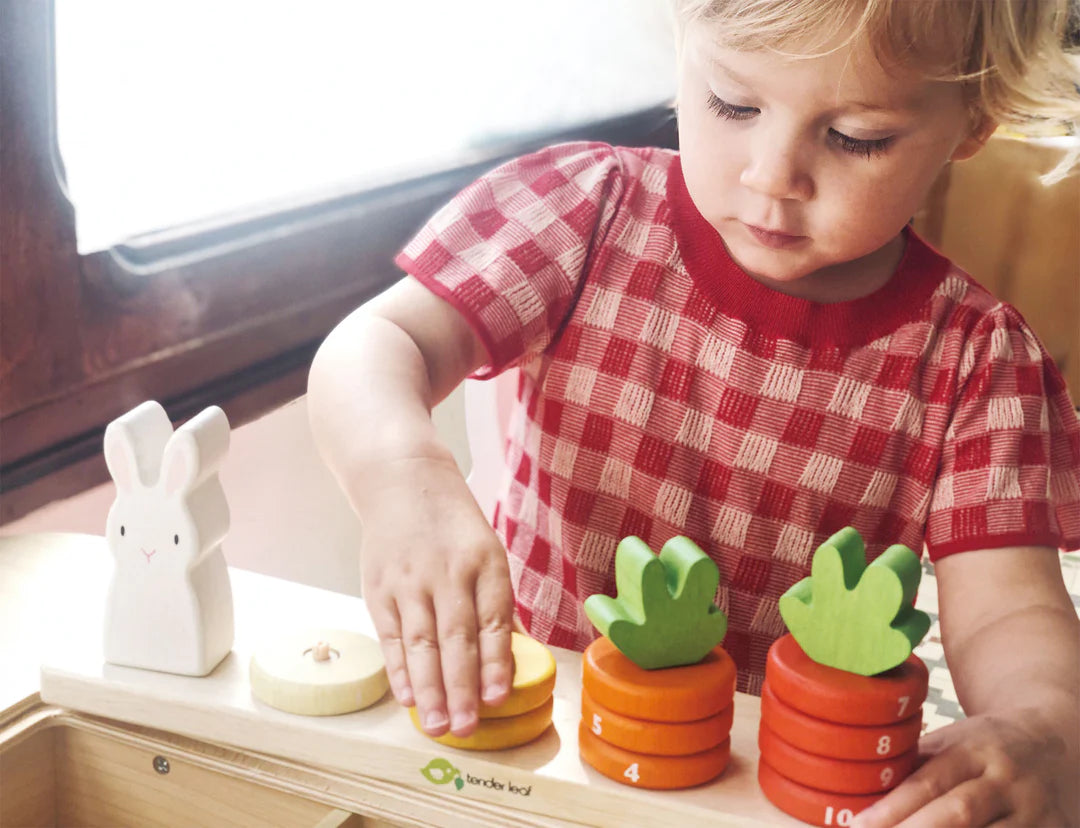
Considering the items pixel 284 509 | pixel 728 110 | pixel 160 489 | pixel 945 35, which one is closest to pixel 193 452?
pixel 160 489

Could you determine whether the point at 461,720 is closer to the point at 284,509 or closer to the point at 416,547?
the point at 416,547

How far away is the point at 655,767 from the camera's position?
1.75 feet

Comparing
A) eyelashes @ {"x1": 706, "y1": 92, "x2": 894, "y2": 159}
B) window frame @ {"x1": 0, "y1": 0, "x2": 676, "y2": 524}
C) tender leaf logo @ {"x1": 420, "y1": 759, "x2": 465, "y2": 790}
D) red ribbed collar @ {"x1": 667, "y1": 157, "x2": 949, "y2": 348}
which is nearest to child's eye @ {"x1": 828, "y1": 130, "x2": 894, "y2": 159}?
eyelashes @ {"x1": 706, "y1": 92, "x2": 894, "y2": 159}

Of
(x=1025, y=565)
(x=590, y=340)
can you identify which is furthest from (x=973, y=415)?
(x=590, y=340)

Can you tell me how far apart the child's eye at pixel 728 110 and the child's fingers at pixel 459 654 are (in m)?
0.31

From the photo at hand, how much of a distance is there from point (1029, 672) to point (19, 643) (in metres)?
0.58

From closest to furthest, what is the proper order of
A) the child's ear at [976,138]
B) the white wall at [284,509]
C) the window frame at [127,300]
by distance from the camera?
the child's ear at [976,138]
the window frame at [127,300]
the white wall at [284,509]

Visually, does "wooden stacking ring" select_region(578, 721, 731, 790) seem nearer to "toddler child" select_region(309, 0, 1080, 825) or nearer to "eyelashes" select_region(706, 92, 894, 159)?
"toddler child" select_region(309, 0, 1080, 825)

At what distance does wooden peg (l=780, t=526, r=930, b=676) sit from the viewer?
50 cm

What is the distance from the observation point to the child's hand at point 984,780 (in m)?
0.51

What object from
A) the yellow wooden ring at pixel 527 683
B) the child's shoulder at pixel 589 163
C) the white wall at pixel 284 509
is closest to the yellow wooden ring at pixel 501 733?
the yellow wooden ring at pixel 527 683

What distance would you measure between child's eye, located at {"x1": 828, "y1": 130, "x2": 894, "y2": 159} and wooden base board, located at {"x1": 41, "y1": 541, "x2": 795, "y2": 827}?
0.31 metres

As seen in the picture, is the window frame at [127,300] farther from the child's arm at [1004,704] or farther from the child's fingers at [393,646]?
the child's arm at [1004,704]

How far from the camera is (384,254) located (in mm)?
1229
